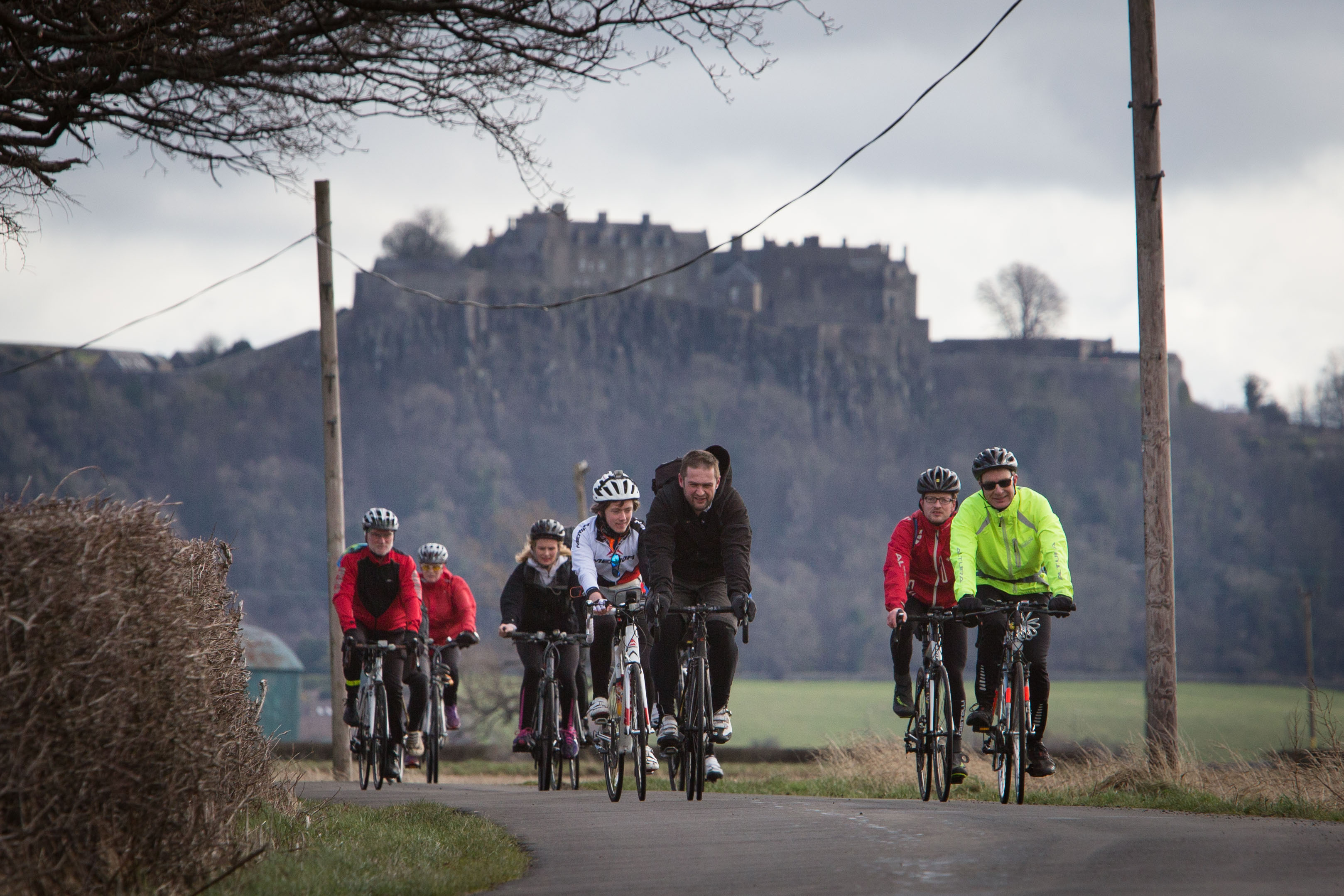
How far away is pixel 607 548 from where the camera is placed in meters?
10.3

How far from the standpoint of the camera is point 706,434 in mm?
144875

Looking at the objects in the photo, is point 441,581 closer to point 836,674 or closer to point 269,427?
point 836,674

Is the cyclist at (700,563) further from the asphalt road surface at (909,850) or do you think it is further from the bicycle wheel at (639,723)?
the asphalt road surface at (909,850)

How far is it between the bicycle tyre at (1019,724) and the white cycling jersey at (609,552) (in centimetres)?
246

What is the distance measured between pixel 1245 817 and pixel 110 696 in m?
6.25

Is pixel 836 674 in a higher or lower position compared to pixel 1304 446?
lower

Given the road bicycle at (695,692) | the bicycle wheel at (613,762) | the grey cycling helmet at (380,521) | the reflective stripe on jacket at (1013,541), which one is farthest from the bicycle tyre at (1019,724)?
the grey cycling helmet at (380,521)

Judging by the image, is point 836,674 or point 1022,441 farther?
point 1022,441

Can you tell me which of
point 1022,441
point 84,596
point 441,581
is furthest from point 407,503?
point 84,596

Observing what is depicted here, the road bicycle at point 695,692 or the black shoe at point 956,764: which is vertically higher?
the road bicycle at point 695,692

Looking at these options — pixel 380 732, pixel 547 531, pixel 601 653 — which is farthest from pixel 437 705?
pixel 601 653

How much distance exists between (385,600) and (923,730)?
496 cm

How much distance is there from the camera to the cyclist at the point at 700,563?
8766mm

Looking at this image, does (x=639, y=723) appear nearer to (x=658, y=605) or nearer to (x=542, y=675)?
(x=658, y=605)
